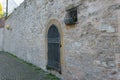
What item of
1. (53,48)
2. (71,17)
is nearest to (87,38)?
(71,17)

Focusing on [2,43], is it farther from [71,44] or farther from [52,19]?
[71,44]

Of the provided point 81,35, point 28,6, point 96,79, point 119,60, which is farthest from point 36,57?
point 119,60

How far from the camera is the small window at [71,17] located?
437cm

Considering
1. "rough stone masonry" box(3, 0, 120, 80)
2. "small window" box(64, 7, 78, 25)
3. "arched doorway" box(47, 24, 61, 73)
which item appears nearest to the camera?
"rough stone masonry" box(3, 0, 120, 80)

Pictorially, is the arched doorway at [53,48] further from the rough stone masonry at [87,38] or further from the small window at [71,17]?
the small window at [71,17]

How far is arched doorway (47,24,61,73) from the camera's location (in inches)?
207

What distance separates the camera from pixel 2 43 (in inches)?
605

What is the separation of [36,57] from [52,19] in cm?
213

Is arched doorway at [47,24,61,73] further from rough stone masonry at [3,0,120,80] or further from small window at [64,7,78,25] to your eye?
small window at [64,7,78,25]

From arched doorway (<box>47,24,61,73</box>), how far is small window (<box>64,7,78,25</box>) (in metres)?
0.71

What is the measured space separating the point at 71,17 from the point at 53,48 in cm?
142

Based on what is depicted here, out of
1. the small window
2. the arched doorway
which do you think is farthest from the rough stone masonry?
the arched doorway

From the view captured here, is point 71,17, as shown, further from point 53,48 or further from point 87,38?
point 53,48

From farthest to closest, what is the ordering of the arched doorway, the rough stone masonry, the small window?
1. the arched doorway
2. the small window
3. the rough stone masonry
